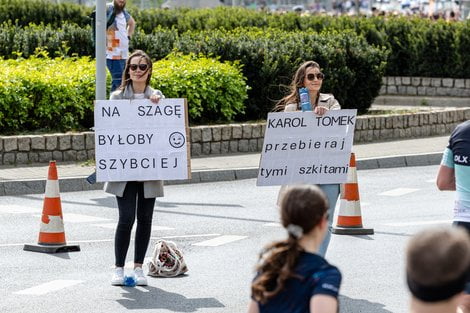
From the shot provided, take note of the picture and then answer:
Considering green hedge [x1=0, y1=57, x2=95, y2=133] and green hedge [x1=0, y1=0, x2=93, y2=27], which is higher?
green hedge [x1=0, y1=0, x2=93, y2=27]

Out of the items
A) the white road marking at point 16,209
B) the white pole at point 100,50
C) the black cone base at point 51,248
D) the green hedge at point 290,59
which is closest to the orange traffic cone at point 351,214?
the black cone base at point 51,248

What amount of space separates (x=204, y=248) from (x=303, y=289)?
6871mm

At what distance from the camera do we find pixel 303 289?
441 cm

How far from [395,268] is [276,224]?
2.45m

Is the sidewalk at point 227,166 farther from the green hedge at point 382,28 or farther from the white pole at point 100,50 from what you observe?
the green hedge at point 382,28

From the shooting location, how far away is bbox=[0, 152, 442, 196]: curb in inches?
575

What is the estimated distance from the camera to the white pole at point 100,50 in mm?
15211

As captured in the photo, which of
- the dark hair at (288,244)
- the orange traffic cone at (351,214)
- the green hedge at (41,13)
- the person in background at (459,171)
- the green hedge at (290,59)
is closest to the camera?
the dark hair at (288,244)

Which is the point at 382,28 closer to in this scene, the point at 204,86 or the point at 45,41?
the point at 45,41

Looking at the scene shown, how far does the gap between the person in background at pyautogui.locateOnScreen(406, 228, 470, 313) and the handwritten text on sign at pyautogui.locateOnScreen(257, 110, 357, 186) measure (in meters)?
5.41

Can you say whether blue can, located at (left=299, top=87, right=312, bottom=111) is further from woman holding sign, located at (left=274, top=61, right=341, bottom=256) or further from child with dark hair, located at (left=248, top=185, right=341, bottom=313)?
child with dark hair, located at (left=248, top=185, right=341, bottom=313)

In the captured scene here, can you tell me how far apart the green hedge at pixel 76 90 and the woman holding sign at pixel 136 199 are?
23.0 ft

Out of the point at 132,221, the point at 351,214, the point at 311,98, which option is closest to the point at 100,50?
Answer: the point at 351,214

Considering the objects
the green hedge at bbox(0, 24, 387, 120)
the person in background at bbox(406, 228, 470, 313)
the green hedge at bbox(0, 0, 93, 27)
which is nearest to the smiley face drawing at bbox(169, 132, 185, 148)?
the person in background at bbox(406, 228, 470, 313)
